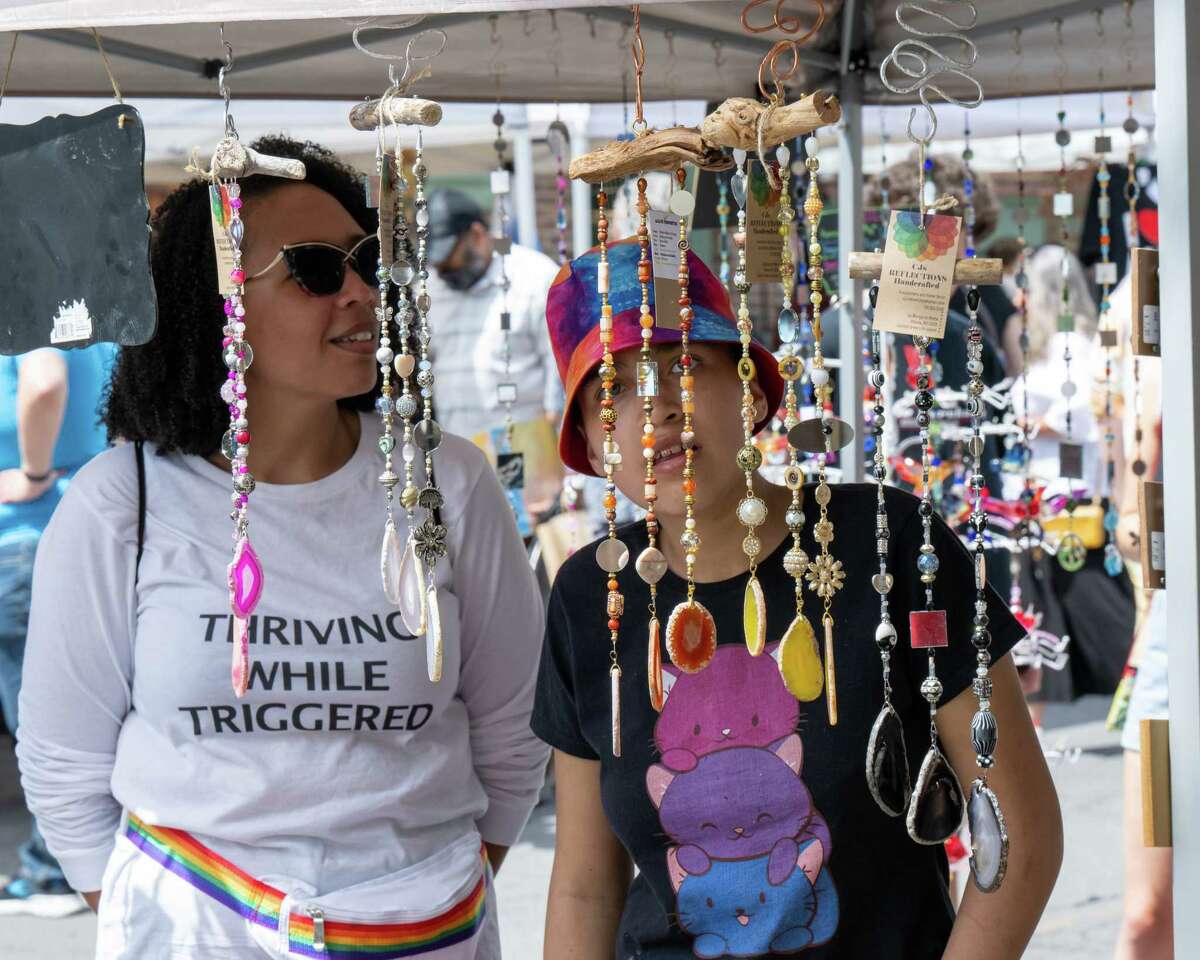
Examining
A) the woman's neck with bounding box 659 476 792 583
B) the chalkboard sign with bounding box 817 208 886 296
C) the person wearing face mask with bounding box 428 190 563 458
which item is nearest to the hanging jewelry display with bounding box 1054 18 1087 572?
the chalkboard sign with bounding box 817 208 886 296

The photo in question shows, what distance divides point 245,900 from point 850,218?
1826 mm

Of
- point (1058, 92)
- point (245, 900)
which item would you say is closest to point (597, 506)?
point (1058, 92)

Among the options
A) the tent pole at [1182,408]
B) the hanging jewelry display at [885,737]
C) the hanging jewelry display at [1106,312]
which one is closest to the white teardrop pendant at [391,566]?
the hanging jewelry display at [885,737]

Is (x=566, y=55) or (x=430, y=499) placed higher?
(x=566, y=55)

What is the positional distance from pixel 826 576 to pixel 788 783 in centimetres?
20

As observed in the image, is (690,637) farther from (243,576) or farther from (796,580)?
(243,576)

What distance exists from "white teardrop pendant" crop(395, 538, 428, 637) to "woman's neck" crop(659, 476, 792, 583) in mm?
256

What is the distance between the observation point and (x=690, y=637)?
136cm

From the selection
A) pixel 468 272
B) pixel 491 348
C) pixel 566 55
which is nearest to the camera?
pixel 566 55

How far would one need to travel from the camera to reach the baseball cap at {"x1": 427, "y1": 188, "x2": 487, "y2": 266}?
4355 mm

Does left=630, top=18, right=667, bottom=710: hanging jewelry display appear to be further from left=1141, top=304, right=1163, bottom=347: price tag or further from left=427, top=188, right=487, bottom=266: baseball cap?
left=427, top=188, right=487, bottom=266: baseball cap

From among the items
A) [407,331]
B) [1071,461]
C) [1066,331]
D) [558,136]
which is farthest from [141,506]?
[1071,461]

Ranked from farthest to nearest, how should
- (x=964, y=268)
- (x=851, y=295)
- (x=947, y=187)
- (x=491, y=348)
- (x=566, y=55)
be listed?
(x=491, y=348) < (x=947, y=187) < (x=851, y=295) < (x=566, y=55) < (x=964, y=268)

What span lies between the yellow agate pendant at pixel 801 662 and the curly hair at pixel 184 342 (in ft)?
2.76
